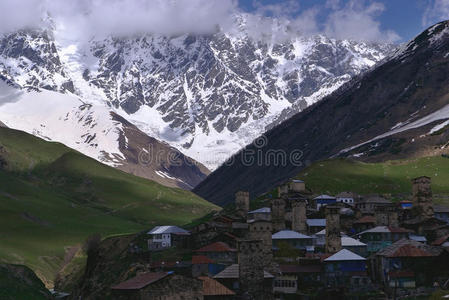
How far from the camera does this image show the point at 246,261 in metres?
77.5

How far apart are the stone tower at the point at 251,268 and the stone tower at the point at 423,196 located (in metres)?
51.2

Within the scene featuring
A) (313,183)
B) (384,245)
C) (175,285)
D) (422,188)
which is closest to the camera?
(175,285)

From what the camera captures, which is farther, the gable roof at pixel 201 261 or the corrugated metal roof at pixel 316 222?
the corrugated metal roof at pixel 316 222

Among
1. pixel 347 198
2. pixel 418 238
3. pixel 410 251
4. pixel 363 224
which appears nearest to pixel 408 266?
pixel 410 251

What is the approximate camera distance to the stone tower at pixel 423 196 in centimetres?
12212

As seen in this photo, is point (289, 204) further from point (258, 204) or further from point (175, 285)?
point (175, 285)

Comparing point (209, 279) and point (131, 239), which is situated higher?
point (131, 239)

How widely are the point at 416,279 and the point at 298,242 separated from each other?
25236mm

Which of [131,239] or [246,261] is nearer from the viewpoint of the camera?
[246,261]

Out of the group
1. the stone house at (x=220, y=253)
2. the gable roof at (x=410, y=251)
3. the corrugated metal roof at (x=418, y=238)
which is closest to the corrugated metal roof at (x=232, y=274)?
the gable roof at (x=410, y=251)

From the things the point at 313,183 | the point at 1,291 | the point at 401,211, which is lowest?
the point at 1,291

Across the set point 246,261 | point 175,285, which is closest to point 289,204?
point 246,261

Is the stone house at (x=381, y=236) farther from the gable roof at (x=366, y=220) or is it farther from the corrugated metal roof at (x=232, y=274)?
the corrugated metal roof at (x=232, y=274)

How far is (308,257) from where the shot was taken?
9325 cm
